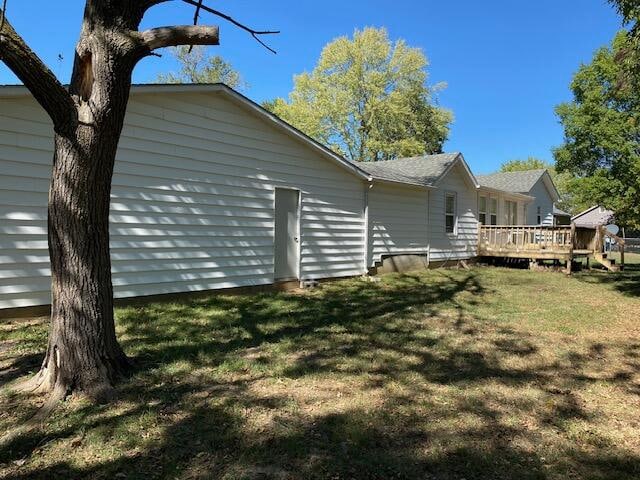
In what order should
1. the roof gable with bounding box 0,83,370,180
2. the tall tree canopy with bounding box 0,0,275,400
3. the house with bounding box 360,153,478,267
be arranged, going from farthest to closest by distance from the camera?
the house with bounding box 360,153,478,267
the roof gable with bounding box 0,83,370,180
the tall tree canopy with bounding box 0,0,275,400

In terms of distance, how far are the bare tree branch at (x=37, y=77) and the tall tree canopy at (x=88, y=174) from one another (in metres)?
0.01

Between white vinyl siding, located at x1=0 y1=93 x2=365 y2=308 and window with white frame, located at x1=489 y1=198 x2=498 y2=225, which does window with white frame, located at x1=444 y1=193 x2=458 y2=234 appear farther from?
white vinyl siding, located at x1=0 y1=93 x2=365 y2=308

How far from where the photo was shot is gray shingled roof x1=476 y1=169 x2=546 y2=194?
25281 mm

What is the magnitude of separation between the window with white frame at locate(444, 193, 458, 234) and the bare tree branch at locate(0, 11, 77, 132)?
14.2 m

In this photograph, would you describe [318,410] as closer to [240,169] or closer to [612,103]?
[240,169]

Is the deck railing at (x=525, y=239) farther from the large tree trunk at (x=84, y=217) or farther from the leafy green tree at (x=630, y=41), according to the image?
the large tree trunk at (x=84, y=217)

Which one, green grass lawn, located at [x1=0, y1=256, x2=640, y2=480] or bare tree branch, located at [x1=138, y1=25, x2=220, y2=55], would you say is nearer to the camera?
green grass lawn, located at [x1=0, y1=256, x2=640, y2=480]

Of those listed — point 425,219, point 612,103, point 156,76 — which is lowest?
point 425,219

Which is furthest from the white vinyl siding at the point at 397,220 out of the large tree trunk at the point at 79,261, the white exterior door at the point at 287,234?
the large tree trunk at the point at 79,261

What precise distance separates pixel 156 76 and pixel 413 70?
20.3 m

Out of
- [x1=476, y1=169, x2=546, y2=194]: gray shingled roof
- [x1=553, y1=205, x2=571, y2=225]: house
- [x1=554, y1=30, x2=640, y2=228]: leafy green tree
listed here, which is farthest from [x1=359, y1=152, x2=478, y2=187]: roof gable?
[x1=553, y1=205, x2=571, y2=225]: house

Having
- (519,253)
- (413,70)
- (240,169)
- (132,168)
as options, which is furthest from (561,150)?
(413,70)

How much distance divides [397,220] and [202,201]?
686 cm

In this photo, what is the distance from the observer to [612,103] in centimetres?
1747
